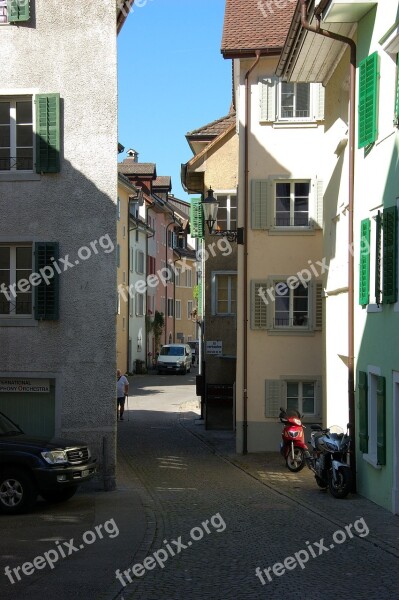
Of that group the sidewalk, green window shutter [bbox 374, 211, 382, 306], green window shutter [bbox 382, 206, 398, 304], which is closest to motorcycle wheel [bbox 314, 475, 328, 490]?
the sidewalk

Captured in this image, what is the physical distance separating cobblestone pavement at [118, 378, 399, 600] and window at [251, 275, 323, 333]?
3.76m

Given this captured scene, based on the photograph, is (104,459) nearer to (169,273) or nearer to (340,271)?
(340,271)

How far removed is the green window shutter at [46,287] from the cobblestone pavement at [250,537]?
3.86 m

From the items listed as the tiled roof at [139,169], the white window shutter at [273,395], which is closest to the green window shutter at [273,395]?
the white window shutter at [273,395]

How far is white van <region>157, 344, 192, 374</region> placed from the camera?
60.7 metres

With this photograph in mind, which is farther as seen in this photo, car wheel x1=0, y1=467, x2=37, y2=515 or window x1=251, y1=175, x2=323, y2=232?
window x1=251, y1=175, x2=323, y2=232

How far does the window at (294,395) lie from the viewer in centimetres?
2470

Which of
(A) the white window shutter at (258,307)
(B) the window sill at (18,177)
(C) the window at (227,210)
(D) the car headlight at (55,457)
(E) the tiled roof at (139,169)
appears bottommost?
(D) the car headlight at (55,457)

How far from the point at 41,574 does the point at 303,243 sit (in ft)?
51.9

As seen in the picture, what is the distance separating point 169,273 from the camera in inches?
3155

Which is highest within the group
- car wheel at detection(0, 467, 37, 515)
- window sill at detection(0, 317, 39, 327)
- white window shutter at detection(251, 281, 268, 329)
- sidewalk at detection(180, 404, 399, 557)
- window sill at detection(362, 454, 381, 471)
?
white window shutter at detection(251, 281, 268, 329)

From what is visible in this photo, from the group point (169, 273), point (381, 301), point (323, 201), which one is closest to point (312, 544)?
point (381, 301)

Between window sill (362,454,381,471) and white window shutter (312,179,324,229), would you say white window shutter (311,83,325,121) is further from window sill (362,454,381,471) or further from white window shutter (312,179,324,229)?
window sill (362,454,381,471)

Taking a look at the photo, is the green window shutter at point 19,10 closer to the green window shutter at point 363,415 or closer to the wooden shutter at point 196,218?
the green window shutter at point 363,415
